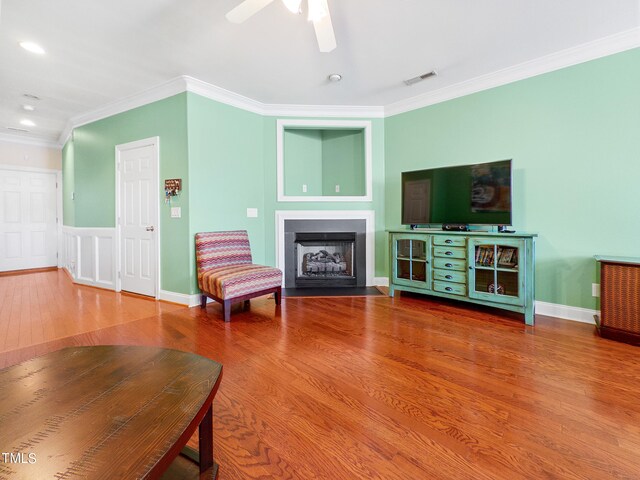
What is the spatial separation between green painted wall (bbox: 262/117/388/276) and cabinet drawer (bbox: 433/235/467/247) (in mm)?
1040

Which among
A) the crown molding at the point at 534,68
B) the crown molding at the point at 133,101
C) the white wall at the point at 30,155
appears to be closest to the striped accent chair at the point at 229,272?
the crown molding at the point at 133,101

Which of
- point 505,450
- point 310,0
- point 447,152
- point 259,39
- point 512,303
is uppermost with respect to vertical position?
point 259,39

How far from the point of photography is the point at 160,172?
3.68 metres

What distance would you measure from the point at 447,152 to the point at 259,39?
2488mm

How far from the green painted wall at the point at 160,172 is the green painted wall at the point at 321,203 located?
1163mm

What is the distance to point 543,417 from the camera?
1.49m

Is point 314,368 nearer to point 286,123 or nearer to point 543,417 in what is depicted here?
point 543,417

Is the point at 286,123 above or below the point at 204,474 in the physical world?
above

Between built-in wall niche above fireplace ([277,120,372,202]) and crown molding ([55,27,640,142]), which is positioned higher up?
crown molding ([55,27,640,142])

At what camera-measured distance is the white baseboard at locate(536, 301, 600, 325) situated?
283 centimetres

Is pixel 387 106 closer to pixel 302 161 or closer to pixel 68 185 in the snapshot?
pixel 302 161

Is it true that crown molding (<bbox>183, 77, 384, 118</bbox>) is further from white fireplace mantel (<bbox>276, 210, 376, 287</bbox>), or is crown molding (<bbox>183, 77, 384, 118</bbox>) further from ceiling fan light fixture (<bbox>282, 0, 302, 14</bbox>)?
ceiling fan light fixture (<bbox>282, 0, 302, 14</bbox>)

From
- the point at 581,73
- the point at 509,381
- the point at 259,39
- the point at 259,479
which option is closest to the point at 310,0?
the point at 259,39

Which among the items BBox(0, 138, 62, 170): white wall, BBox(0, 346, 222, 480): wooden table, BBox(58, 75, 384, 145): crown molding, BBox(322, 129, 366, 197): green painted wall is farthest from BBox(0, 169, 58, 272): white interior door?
BBox(0, 346, 222, 480): wooden table
